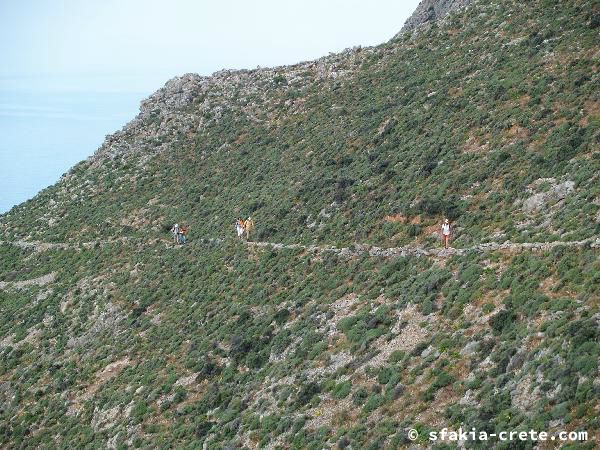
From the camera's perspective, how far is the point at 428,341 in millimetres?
31688

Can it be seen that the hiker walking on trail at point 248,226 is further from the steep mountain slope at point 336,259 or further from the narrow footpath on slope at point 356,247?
the steep mountain slope at point 336,259

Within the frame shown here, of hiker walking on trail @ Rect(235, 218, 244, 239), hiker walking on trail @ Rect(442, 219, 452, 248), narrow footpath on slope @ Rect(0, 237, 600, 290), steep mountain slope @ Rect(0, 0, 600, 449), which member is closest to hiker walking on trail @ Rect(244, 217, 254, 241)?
hiker walking on trail @ Rect(235, 218, 244, 239)

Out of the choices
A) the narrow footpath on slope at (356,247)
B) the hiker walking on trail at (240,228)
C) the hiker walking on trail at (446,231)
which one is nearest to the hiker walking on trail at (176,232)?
the narrow footpath on slope at (356,247)

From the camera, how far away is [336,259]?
1820 inches

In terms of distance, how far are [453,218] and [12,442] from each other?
28.5m

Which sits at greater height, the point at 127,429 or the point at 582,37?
the point at 582,37

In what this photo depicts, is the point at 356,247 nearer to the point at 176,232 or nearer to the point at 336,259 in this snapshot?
the point at 336,259

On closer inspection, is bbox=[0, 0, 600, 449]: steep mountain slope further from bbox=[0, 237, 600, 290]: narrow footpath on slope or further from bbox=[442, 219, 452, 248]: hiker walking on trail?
bbox=[442, 219, 452, 248]: hiker walking on trail

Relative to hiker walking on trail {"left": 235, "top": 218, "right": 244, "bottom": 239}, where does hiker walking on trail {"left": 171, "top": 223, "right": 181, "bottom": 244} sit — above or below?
above

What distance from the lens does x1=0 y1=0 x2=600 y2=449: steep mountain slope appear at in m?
29.0

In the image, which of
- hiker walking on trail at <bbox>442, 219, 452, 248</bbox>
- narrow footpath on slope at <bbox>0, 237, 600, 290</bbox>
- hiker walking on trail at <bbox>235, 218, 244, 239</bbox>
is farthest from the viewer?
hiker walking on trail at <bbox>235, 218, 244, 239</bbox>

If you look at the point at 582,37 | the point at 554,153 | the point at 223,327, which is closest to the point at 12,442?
the point at 223,327

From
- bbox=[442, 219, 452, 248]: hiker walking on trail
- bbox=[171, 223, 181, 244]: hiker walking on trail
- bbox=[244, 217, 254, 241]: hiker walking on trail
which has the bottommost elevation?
bbox=[442, 219, 452, 248]: hiker walking on trail

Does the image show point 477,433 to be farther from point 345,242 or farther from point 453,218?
point 345,242
